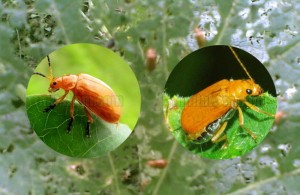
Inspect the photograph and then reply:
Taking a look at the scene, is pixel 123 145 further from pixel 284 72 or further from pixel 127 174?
pixel 284 72

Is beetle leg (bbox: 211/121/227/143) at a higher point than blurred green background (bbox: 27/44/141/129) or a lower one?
lower

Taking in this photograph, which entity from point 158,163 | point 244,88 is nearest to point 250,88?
point 244,88

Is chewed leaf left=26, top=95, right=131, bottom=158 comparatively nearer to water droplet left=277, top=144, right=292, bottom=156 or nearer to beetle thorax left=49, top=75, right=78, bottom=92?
beetle thorax left=49, top=75, right=78, bottom=92

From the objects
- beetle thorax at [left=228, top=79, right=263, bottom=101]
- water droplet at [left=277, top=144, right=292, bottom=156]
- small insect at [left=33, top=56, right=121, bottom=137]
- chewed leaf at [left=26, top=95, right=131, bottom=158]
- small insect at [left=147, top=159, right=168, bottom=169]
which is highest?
beetle thorax at [left=228, top=79, right=263, bottom=101]

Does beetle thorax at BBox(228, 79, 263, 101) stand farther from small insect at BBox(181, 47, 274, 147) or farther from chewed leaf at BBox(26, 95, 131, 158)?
chewed leaf at BBox(26, 95, 131, 158)

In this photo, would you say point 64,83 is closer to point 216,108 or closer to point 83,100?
point 83,100

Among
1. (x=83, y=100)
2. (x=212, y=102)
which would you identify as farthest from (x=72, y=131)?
(x=212, y=102)

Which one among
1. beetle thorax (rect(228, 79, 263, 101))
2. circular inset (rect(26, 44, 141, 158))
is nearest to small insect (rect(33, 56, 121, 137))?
circular inset (rect(26, 44, 141, 158))
